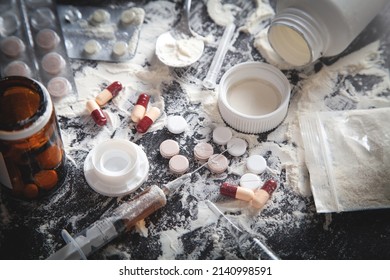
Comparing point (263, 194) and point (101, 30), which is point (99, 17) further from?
point (263, 194)

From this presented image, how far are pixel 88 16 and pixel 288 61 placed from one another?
496 mm

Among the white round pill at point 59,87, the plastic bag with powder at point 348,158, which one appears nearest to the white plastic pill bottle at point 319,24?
the plastic bag with powder at point 348,158

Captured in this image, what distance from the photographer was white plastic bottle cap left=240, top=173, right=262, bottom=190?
1119mm

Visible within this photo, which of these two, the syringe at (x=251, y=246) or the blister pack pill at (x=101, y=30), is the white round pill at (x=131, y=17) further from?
the syringe at (x=251, y=246)

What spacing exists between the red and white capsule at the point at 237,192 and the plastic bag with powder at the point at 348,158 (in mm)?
128

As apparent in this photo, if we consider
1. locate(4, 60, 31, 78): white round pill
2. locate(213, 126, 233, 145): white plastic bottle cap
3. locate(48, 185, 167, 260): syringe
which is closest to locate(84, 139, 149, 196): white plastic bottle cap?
locate(48, 185, 167, 260): syringe

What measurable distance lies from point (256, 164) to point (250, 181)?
1.6 inches

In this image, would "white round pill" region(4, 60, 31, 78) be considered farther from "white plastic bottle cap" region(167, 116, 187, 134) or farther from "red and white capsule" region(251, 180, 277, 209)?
"red and white capsule" region(251, 180, 277, 209)

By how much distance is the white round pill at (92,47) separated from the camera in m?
1.28

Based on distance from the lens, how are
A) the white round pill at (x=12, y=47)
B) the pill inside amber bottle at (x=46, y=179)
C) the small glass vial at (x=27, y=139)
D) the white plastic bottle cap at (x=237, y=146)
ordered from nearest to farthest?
the small glass vial at (x=27, y=139) < the pill inside amber bottle at (x=46, y=179) < the white plastic bottle cap at (x=237, y=146) < the white round pill at (x=12, y=47)

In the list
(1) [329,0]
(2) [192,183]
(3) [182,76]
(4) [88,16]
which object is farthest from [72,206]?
(1) [329,0]

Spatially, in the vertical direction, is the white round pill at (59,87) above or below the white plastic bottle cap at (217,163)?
above

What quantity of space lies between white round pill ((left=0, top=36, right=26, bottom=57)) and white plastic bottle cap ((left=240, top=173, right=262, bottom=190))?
590 mm
